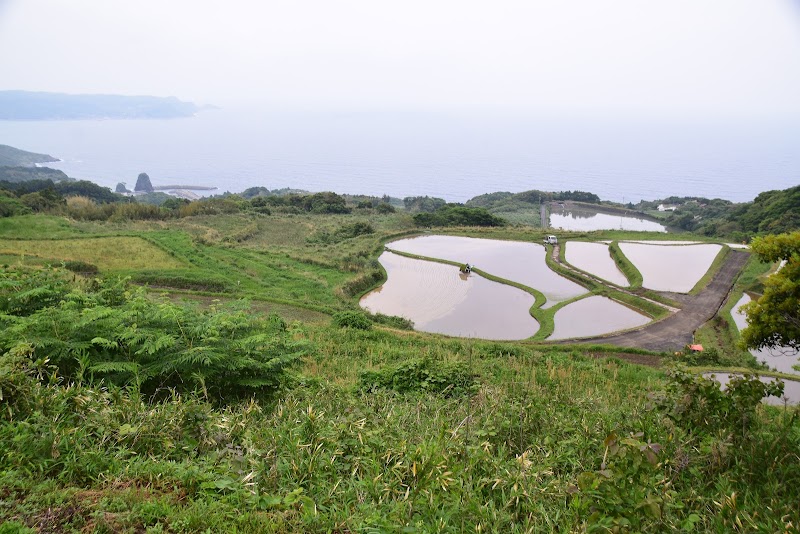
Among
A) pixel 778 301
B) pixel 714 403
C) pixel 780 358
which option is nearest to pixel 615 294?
pixel 780 358

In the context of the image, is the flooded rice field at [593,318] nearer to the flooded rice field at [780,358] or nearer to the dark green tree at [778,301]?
the flooded rice field at [780,358]

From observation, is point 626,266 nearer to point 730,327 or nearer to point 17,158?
point 730,327

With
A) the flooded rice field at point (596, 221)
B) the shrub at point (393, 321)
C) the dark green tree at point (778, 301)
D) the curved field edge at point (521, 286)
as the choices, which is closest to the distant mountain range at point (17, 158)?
the curved field edge at point (521, 286)

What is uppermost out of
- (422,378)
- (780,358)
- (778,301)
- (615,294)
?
(778,301)

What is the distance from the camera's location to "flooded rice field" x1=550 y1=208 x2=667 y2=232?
186 ft

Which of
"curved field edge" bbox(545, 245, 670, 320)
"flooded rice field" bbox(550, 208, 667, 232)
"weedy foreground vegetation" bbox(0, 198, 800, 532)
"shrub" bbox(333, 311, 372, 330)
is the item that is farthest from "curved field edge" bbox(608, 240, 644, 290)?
"flooded rice field" bbox(550, 208, 667, 232)

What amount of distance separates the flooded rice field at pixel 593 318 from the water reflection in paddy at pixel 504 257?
44.0 inches

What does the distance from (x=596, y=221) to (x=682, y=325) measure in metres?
44.2

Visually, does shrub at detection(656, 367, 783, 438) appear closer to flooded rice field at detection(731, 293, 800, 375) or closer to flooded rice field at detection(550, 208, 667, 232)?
flooded rice field at detection(731, 293, 800, 375)

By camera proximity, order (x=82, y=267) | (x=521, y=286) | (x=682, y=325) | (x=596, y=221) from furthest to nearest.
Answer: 1. (x=596, y=221)
2. (x=521, y=286)
3. (x=82, y=267)
4. (x=682, y=325)

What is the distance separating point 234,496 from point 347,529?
0.80 meters

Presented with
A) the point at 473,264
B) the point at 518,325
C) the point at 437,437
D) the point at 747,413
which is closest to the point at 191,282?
the point at 518,325

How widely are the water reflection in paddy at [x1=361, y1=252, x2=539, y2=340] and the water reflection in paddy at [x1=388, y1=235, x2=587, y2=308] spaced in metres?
1.79

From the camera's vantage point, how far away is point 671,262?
1192 inches
